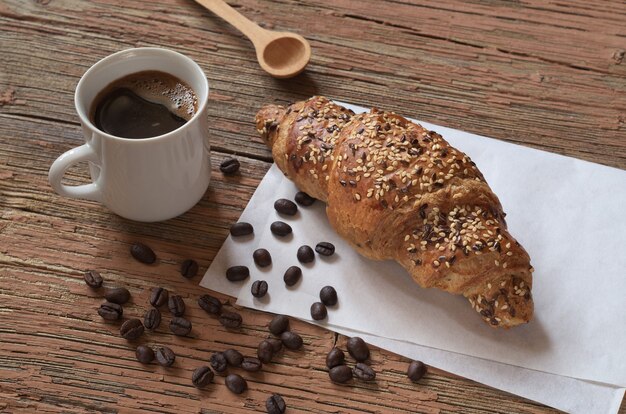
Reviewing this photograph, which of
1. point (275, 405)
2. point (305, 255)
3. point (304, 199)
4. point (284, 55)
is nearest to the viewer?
point (275, 405)

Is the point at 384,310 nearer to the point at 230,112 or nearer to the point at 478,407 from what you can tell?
the point at 478,407

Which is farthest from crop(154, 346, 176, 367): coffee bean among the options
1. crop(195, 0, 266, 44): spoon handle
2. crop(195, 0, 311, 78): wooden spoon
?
crop(195, 0, 266, 44): spoon handle

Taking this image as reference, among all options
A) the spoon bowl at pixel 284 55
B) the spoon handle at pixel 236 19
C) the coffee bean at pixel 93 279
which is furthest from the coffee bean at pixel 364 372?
the spoon handle at pixel 236 19

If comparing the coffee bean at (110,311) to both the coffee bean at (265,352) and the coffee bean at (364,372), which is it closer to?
the coffee bean at (265,352)

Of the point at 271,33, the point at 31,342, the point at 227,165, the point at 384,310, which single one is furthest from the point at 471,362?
the point at 271,33

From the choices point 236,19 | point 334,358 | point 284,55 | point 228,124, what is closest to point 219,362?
point 334,358

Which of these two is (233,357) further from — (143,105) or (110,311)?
(143,105)
